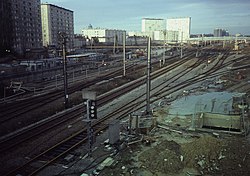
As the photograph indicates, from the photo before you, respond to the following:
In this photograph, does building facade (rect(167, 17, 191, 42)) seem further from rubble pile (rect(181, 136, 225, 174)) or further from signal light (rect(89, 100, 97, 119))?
signal light (rect(89, 100, 97, 119))

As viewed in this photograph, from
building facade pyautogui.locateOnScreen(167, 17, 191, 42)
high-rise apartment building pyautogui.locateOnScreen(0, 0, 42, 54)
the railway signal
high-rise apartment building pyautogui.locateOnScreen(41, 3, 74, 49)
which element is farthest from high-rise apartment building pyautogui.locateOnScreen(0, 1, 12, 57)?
building facade pyautogui.locateOnScreen(167, 17, 191, 42)

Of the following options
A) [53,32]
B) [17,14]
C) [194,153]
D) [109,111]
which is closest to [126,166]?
[194,153]

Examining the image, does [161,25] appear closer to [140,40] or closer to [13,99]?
[140,40]

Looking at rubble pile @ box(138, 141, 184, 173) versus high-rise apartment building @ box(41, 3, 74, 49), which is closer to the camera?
rubble pile @ box(138, 141, 184, 173)

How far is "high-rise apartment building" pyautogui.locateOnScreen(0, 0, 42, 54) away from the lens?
63.8m

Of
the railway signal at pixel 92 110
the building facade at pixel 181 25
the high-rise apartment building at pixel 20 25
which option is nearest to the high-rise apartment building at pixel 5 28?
the high-rise apartment building at pixel 20 25

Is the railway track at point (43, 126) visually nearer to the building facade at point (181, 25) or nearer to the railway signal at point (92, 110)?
the railway signal at point (92, 110)

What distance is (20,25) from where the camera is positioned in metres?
73.5

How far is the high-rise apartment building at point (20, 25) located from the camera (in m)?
63.8

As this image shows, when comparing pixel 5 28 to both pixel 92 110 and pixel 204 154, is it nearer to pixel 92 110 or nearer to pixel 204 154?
pixel 92 110

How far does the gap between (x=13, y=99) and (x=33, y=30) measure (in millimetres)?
62106

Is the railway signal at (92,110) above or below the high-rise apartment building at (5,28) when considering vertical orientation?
below

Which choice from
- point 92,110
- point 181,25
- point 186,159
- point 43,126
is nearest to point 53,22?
point 181,25

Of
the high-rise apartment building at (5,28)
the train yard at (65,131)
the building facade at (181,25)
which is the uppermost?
the building facade at (181,25)
